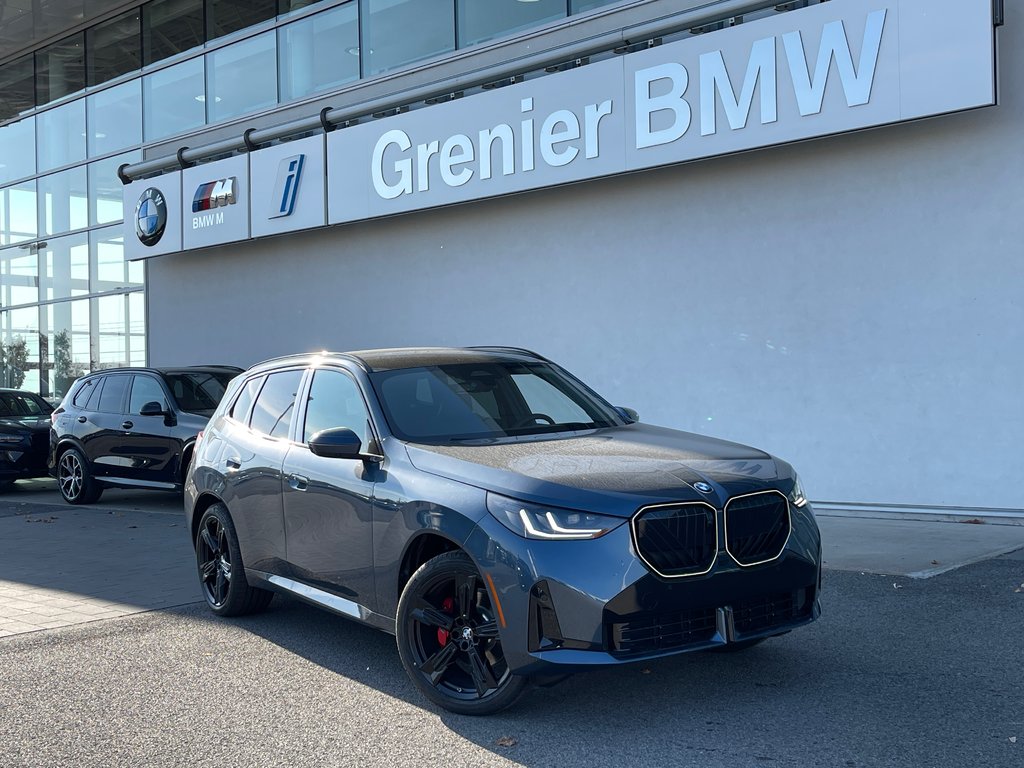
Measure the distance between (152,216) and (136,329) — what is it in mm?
2554

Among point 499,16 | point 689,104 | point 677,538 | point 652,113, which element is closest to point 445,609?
point 677,538

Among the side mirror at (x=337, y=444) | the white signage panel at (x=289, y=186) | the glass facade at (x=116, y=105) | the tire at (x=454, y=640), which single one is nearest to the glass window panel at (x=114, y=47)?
the glass facade at (x=116, y=105)

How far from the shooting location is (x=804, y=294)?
11.6m

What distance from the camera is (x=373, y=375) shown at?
6023mm

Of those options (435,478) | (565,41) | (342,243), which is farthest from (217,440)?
(342,243)

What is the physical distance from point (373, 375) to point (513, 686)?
6.65 ft

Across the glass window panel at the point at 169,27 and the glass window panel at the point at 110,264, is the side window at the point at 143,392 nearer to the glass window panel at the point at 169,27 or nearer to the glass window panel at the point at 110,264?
the glass window panel at the point at 110,264

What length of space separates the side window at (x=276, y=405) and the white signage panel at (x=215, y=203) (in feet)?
36.3

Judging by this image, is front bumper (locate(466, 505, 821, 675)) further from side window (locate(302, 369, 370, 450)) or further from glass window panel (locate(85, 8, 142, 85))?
glass window panel (locate(85, 8, 142, 85))

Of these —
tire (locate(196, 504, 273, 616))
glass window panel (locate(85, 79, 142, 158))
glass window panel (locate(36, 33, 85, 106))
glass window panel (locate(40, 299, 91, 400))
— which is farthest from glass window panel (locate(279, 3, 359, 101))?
tire (locate(196, 504, 273, 616))

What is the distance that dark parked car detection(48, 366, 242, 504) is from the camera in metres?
13.1

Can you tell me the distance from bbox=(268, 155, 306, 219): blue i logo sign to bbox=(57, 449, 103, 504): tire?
15.4 feet

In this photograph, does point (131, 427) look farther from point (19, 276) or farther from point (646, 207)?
point (19, 276)

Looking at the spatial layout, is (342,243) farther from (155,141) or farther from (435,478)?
(435,478)
